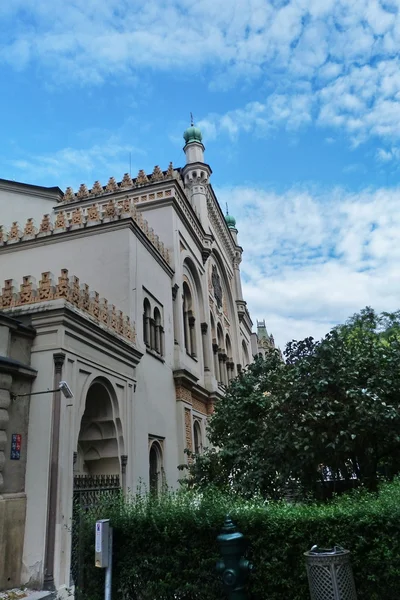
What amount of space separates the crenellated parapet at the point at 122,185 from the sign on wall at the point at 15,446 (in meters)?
12.7

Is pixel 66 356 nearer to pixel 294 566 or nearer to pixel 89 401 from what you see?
pixel 89 401

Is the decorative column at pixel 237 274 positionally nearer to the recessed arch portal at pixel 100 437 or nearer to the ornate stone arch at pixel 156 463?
the ornate stone arch at pixel 156 463

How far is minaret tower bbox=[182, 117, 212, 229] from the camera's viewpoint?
25.2 m

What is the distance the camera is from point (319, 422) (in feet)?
27.2

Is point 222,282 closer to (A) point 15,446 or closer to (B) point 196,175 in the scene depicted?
(B) point 196,175

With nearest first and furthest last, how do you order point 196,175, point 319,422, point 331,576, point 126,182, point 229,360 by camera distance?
point 331,576 → point 319,422 → point 126,182 → point 196,175 → point 229,360

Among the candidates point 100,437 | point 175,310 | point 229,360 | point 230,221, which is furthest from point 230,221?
point 100,437

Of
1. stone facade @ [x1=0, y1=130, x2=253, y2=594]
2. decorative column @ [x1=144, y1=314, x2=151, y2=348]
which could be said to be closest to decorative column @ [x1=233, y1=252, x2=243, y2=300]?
stone facade @ [x1=0, y1=130, x2=253, y2=594]

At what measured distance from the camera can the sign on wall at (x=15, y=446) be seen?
7.84m

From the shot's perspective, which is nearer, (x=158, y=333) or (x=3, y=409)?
(x=3, y=409)

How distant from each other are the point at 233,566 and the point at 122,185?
16.4m

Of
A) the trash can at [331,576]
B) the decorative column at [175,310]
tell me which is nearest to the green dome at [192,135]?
the decorative column at [175,310]

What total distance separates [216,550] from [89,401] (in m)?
6.41

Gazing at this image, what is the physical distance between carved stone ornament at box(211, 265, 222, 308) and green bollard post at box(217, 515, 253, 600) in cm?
2062
